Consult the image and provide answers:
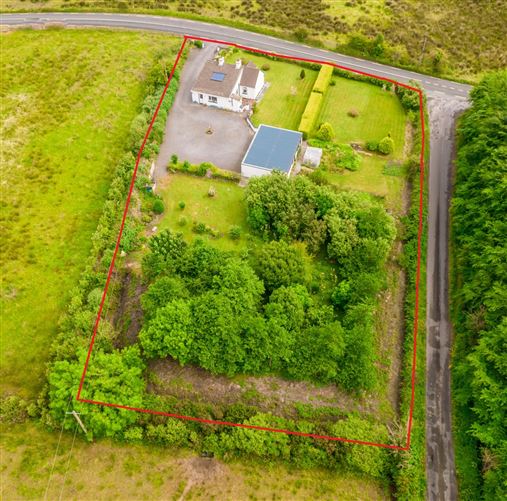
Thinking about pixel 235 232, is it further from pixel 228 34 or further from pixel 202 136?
pixel 228 34

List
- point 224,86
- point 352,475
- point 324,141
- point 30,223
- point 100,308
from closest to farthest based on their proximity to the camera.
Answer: point 352,475, point 100,308, point 30,223, point 324,141, point 224,86

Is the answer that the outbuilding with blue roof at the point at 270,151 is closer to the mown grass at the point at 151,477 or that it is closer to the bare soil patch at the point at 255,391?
the bare soil patch at the point at 255,391

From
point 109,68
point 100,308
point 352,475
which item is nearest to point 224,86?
point 109,68

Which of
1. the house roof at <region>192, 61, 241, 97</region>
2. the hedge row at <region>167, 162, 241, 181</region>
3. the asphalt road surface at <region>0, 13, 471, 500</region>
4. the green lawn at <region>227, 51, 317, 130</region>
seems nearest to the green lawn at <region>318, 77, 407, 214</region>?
the green lawn at <region>227, 51, 317, 130</region>

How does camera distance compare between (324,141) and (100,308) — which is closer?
(100,308)

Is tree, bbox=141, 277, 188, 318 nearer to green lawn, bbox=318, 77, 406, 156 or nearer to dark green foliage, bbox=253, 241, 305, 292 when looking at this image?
dark green foliage, bbox=253, 241, 305, 292

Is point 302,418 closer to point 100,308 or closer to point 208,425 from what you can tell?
point 208,425

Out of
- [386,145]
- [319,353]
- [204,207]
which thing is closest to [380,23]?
[386,145]
